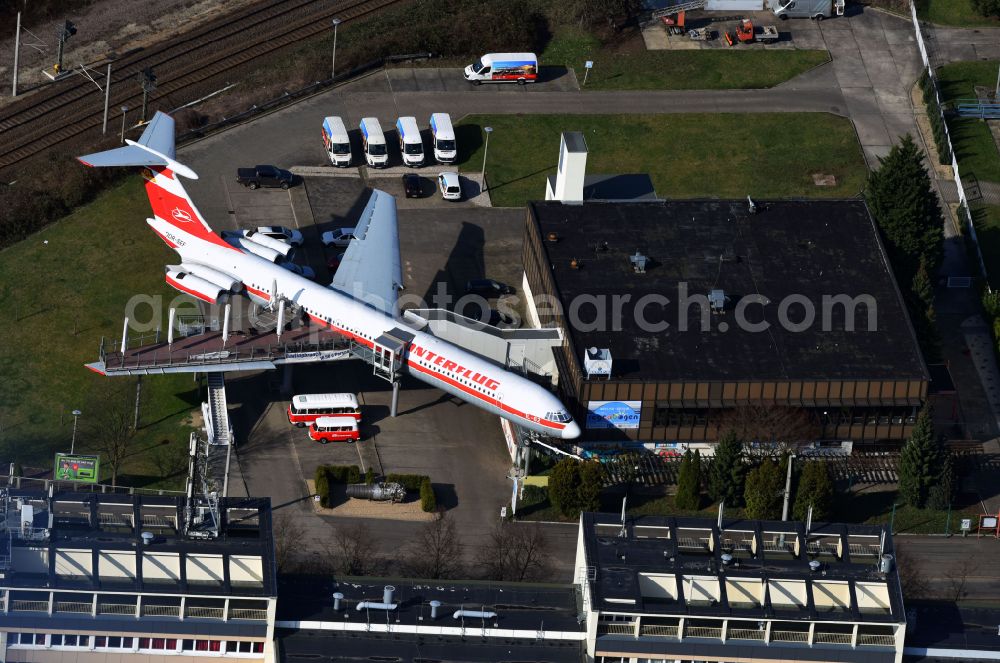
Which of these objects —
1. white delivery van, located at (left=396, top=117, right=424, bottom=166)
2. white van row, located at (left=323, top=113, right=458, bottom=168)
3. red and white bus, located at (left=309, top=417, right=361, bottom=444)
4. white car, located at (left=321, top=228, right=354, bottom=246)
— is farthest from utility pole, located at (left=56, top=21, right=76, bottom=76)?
red and white bus, located at (left=309, top=417, right=361, bottom=444)

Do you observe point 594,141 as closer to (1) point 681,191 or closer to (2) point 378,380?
(1) point 681,191

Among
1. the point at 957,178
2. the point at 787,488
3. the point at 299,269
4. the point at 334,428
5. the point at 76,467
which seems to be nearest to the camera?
the point at 787,488

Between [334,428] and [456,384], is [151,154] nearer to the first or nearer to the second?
[334,428]

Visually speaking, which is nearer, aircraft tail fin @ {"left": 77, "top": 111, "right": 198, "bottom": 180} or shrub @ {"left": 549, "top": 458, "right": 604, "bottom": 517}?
shrub @ {"left": 549, "top": 458, "right": 604, "bottom": 517}

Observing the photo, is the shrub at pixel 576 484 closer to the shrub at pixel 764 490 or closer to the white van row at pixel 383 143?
the shrub at pixel 764 490

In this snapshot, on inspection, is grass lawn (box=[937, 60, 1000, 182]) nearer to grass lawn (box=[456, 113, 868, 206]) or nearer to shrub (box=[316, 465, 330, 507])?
grass lawn (box=[456, 113, 868, 206])

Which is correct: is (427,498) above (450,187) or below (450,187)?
below

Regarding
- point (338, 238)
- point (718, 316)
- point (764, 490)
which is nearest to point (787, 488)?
point (764, 490)

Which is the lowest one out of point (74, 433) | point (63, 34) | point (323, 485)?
point (323, 485)
